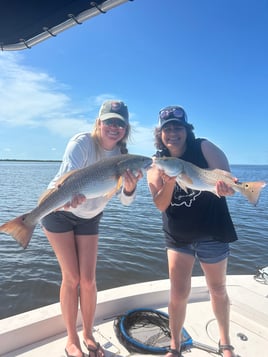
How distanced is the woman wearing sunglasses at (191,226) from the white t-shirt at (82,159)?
738 millimetres

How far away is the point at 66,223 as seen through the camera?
10.7ft

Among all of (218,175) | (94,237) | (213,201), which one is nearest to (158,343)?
(94,237)

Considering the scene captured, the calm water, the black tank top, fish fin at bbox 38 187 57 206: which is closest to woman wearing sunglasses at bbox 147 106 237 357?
the black tank top

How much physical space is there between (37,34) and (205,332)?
4.41 m

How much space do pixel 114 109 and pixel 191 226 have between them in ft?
5.43

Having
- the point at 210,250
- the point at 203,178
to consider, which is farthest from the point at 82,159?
the point at 210,250

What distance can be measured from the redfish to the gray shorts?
167 mm

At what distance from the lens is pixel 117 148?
3709mm

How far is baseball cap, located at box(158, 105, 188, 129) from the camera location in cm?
342

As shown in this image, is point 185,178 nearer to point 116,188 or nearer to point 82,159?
point 116,188

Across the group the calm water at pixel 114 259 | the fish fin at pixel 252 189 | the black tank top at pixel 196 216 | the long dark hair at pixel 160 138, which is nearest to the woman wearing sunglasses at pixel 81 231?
the long dark hair at pixel 160 138

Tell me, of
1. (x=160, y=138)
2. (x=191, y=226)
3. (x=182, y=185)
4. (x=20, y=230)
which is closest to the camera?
(x=20, y=230)

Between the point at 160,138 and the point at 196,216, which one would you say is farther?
the point at 160,138

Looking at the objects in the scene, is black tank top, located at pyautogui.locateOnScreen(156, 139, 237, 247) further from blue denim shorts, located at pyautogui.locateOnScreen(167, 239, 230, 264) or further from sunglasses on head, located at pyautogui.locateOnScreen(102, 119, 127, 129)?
sunglasses on head, located at pyautogui.locateOnScreen(102, 119, 127, 129)
